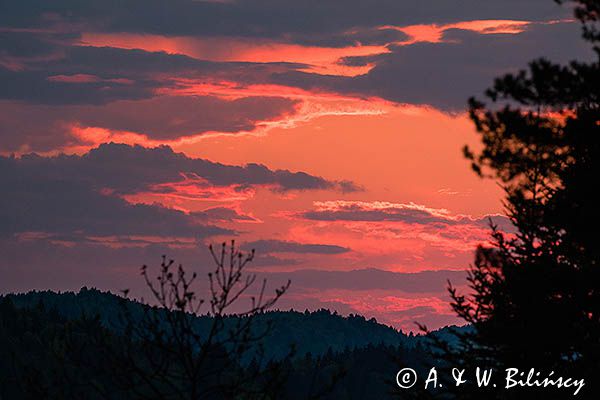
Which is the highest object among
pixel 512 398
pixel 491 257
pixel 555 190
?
pixel 555 190

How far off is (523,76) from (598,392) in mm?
7914

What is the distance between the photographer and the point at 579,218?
2417cm

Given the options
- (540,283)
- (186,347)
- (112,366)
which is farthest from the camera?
(540,283)

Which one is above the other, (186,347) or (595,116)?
(595,116)

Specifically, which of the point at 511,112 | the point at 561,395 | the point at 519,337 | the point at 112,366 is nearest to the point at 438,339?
the point at 519,337

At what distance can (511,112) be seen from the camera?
24.2 metres

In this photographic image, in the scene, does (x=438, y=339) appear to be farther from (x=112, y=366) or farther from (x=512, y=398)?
(x=112, y=366)

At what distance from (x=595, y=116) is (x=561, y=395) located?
692 cm

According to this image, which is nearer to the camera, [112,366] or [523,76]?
[112,366]

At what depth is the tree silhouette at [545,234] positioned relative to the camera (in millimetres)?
23656

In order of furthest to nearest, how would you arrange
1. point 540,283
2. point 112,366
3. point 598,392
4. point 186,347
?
point 540,283 < point 598,392 < point 112,366 < point 186,347

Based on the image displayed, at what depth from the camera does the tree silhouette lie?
23656 mm

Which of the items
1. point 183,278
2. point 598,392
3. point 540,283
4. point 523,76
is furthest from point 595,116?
point 183,278

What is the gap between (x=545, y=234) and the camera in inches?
1021
